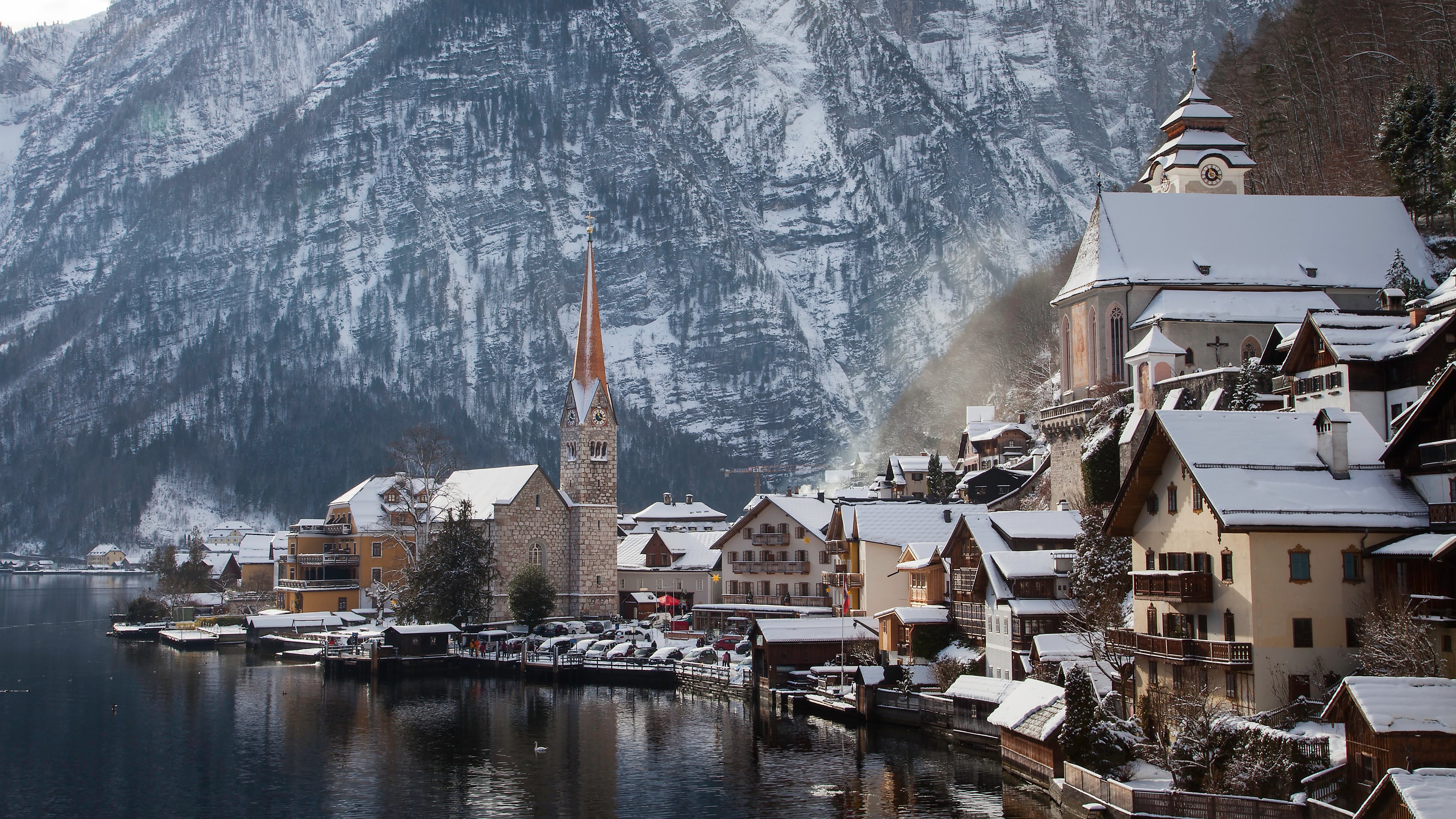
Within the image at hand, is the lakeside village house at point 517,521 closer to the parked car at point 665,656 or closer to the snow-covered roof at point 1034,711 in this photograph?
the parked car at point 665,656

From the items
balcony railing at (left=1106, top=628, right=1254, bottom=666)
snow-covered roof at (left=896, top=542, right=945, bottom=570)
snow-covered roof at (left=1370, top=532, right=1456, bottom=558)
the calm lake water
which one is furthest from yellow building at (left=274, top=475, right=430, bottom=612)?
snow-covered roof at (left=1370, top=532, right=1456, bottom=558)

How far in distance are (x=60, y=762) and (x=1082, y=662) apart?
1414 inches

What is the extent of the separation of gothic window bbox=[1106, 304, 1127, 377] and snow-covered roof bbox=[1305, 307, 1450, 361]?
15.9 metres

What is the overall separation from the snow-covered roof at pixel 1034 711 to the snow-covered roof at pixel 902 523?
2056cm

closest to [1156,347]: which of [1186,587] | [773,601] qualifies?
[1186,587]

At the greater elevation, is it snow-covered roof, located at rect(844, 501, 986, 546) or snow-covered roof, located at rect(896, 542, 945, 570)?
snow-covered roof, located at rect(844, 501, 986, 546)

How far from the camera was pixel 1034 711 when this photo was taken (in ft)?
133

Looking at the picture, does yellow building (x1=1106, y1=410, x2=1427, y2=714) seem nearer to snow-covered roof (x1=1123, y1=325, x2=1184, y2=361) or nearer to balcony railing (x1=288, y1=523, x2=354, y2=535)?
snow-covered roof (x1=1123, y1=325, x2=1184, y2=361)

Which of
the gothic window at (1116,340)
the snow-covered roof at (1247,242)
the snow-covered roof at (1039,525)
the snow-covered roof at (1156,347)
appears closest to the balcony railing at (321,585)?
the snow-covered roof at (1039,525)

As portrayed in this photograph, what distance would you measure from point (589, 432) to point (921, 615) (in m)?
46.0

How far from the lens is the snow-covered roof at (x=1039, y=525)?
52.2 meters

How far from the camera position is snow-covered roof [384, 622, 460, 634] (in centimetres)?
7500

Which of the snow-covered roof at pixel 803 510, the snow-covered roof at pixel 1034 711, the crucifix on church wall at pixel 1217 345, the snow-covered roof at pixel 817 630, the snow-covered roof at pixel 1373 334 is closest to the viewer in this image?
the snow-covered roof at pixel 1373 334

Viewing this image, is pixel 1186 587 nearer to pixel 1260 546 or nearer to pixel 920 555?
pixel 1260 546
